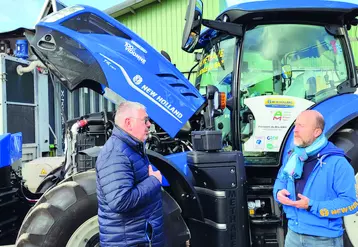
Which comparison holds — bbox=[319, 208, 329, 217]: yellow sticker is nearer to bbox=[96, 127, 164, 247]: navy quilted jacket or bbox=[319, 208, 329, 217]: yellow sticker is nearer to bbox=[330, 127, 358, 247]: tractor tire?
bbox=[96, 127, 164, 247]: navy quilted jacket

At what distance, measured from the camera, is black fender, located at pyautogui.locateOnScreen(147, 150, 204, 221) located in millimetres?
3035

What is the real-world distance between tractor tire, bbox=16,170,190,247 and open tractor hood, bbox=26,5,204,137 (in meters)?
0.73

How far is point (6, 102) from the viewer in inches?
207

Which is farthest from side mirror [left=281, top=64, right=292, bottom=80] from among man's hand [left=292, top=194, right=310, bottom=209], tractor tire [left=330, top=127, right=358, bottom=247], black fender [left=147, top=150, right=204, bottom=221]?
man's hand [left=292, top=194, right=310, bottom=209]

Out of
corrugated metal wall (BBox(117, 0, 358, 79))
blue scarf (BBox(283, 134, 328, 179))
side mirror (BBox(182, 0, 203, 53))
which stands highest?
corrugated metal wall (BBox(117, 0, 358, 79))

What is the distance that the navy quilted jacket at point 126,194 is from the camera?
6.95 ft

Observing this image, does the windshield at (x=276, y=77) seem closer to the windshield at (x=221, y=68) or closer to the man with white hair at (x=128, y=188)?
the windshield at (x=221, y=68)

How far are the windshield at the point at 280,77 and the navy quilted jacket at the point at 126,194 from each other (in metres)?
1.53

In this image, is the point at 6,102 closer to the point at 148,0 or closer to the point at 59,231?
the point at 59,231

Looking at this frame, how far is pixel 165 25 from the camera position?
12.2 m

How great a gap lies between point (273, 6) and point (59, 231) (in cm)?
259

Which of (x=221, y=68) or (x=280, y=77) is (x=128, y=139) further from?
(x=280, y=77)

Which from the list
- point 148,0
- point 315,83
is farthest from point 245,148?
point 148,0

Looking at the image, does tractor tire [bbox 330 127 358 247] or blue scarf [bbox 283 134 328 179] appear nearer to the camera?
blue scarf [bbox 283 134 328 179]
